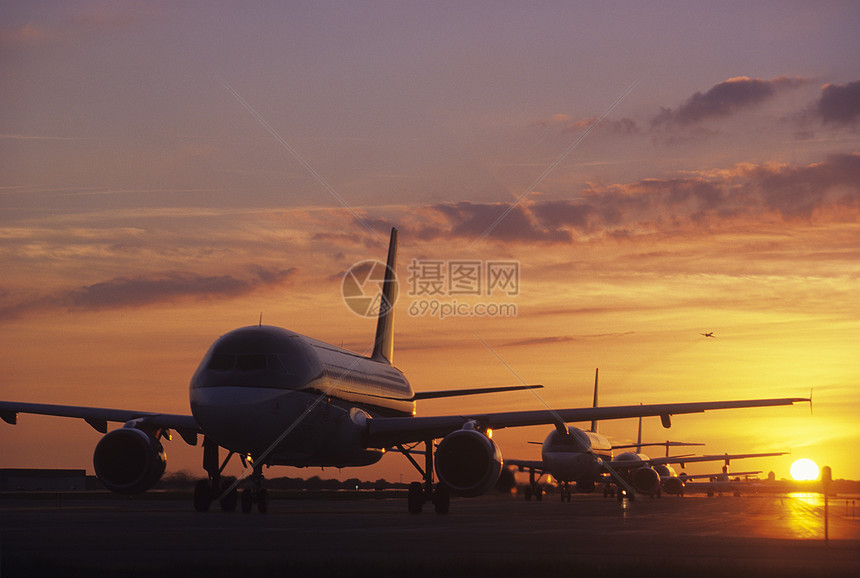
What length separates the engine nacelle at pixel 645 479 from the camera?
70.9 m

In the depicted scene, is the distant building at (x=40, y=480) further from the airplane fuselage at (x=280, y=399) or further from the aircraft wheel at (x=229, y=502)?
the airplane fuselage at (x=280, y=399)

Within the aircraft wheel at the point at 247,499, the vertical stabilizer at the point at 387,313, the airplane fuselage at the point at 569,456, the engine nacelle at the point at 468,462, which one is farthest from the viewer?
Answer: the airplane fuselage at the point at 569,456

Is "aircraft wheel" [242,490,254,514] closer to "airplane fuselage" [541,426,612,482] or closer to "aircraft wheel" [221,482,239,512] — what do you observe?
"aircraft wheel" [221,482,239,512]

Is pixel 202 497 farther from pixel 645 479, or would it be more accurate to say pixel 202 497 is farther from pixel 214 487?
pixel 645 479

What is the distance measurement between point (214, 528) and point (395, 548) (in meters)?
6.14

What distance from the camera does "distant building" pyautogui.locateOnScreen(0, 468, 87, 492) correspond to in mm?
93588

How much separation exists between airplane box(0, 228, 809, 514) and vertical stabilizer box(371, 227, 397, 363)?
26.6ft

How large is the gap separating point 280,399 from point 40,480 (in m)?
80.0

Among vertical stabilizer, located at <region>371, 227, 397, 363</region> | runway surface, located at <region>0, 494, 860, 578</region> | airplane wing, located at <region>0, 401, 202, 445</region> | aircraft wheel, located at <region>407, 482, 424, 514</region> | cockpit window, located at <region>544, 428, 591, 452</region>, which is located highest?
vertical stabilizer, located at <region>371, 227, 397, 363</region>

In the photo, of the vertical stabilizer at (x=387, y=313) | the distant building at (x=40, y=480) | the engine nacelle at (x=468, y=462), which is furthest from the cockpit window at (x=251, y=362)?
the distant building at (x=40, y=480)

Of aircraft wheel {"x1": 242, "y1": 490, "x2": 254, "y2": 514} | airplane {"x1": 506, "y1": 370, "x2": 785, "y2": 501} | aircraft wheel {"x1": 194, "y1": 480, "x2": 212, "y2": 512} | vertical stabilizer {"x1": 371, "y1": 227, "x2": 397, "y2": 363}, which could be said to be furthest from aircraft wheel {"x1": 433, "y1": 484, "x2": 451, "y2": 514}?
airplane {"x1": 506, "y1": 370, "x2": 785, "y2": 501}

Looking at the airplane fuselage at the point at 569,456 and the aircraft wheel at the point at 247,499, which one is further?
the airplane fuselage at the point at 569,456

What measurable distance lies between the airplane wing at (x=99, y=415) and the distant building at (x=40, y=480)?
66.3 metres

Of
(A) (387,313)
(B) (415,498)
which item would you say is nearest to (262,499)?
(B) (415,498)
